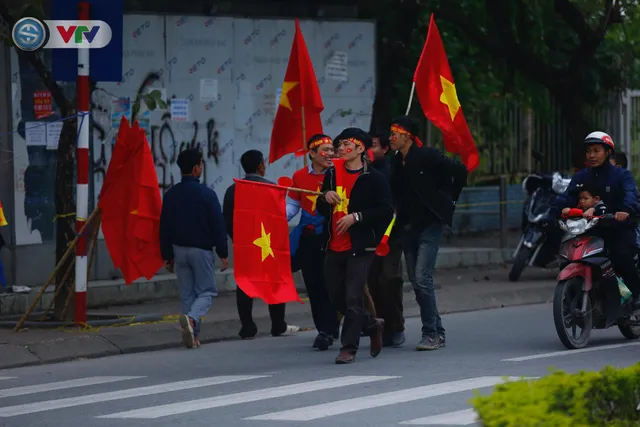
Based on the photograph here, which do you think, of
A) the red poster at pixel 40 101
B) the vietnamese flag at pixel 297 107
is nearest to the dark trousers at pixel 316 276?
the vietnamese flag at pixel 297 107

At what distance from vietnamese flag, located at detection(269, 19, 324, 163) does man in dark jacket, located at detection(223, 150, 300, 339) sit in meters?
0.22

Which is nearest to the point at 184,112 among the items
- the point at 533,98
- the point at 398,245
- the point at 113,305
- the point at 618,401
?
the point at 113,305

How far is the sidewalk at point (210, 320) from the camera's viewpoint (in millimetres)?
11789

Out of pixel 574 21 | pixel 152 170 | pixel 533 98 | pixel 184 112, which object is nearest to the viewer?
pixel 152 170

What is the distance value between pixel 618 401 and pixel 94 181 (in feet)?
35.0

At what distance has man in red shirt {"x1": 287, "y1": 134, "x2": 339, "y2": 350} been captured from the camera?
11.8 meters

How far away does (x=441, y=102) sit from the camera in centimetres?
1261

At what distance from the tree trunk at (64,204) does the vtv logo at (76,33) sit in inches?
38.0

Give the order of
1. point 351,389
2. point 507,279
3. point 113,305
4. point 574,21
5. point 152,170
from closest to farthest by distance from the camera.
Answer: point 351,389 → point 152,170 → point 113,305 → point 507,279 → point 574,21

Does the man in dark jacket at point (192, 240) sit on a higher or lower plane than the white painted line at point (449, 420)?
higher

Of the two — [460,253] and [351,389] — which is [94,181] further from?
[351,389]

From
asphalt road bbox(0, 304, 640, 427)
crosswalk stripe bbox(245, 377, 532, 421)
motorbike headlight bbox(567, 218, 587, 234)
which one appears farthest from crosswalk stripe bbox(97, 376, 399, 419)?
motorbike headlight bbox(567, 218, 587, 234)

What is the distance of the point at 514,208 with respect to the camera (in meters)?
22.7

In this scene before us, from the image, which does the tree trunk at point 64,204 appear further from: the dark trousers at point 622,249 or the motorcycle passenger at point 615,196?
the dark trousers at point 622,249
